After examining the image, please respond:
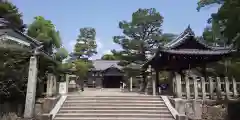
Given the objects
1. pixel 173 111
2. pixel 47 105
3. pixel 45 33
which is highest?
pixel 45 33

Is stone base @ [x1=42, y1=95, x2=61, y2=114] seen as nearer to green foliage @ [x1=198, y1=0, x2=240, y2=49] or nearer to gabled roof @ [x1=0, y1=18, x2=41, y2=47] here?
gabled roof @ [x1=0, y1=18, x2=41, y2=47]

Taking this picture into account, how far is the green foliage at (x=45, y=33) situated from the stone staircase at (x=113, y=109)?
13913mm

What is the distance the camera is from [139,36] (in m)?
37.6

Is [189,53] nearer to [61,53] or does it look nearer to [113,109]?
[113,109]

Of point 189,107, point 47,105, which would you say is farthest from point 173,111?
point 47,105

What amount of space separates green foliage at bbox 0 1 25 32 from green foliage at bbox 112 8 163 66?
1496 cm

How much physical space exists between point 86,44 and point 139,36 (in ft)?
56.1

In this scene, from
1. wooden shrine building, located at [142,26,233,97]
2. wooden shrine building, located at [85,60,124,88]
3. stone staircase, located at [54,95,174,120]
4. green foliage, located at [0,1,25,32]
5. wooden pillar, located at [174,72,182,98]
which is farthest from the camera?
wooden shrine building, located at [85,60,124,88]

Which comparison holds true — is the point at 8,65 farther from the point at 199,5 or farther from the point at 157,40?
the point at 157,40

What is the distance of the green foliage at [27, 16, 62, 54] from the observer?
25.5 m

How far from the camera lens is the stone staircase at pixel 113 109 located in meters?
11.2

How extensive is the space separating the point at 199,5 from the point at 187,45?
5195 millimetres

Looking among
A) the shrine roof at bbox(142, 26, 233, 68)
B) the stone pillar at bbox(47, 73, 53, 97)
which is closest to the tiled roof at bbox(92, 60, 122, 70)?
the shrine roof at bbox(142, 26, 233, 68)

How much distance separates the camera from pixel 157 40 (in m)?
36.4
